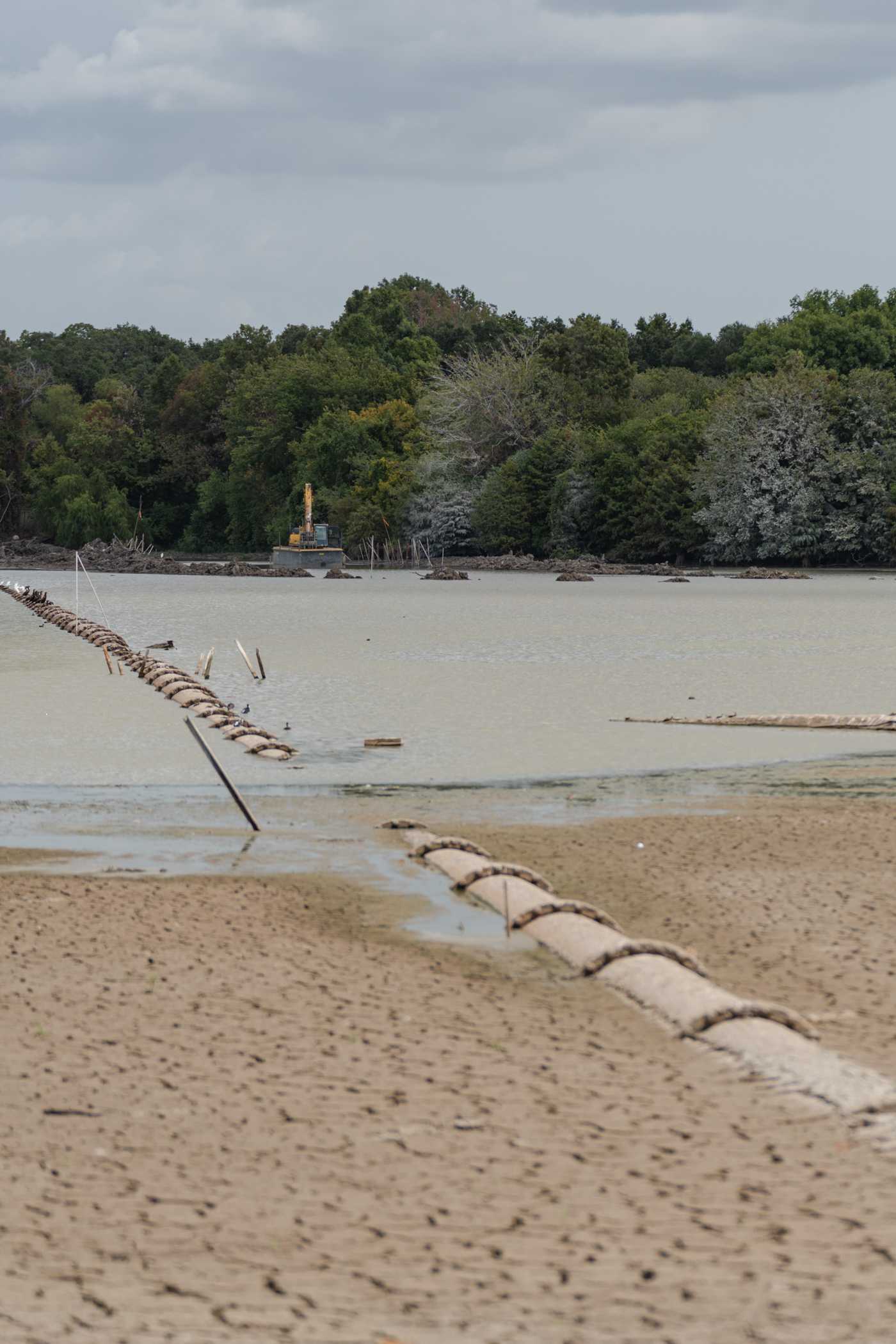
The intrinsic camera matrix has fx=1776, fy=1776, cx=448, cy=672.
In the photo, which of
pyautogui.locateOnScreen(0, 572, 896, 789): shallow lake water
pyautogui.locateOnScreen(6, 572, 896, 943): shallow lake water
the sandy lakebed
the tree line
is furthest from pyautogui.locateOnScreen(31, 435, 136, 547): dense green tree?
the sandy lakebed

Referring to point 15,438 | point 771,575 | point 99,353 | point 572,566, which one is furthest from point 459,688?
point 99,353

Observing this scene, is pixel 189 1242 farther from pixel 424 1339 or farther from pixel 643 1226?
pixel 643 1226

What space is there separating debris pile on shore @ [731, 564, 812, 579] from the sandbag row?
42562 millimetres

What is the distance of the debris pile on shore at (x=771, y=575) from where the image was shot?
→ 80.8 meters

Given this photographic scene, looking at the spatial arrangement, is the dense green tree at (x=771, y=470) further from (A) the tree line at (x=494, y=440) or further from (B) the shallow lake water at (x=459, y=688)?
(B) the shallow lake water at (x=459, y=688)

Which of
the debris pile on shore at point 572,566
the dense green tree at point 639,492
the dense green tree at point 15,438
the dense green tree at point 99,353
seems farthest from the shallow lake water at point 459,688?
the dense green tree at point 99,353

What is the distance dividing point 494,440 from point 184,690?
7834 cm

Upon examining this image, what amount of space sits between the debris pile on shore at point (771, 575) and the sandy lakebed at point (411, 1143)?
71710 millimetres

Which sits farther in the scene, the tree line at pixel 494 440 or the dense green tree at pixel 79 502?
the dense green tree at pixel 79 502

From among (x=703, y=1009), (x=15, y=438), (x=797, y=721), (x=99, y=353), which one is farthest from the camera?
(x=99, y=353)

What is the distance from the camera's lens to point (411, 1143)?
6.20 metres

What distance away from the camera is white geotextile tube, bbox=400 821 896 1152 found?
6.64m

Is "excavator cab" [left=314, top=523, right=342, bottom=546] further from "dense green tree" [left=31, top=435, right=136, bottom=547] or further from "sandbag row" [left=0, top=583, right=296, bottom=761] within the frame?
"sandbag row" [left=0, top=583, right=296, bottom=761]

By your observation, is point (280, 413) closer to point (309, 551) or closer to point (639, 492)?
point (309, 551)
